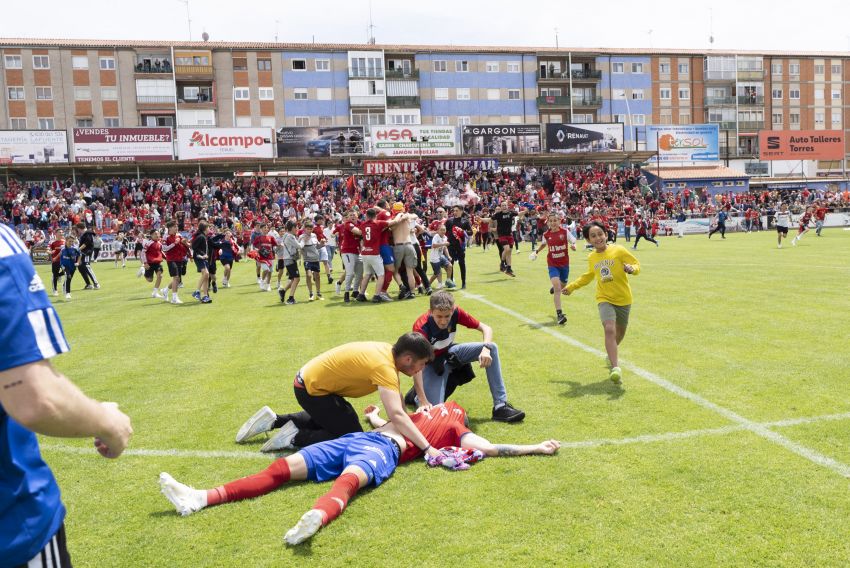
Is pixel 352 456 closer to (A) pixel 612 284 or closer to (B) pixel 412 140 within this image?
(A) pixel 612 284

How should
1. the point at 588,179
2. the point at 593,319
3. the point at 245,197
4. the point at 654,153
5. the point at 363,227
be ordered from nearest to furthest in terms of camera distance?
the point at 593,319, the point at 363,227, the point at 245,197, the point at 588,179, the point at 654,153

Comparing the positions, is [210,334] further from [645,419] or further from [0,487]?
[0,487]

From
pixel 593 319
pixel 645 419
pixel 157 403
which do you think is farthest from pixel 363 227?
→ pixel 645 419

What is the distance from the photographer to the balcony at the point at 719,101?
76.4 meters

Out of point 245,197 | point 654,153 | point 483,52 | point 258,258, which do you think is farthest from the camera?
point 483,52

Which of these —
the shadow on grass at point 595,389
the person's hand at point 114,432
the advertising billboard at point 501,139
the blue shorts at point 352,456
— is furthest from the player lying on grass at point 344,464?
the advertising billboard at point 501,139

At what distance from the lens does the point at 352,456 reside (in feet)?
16.6

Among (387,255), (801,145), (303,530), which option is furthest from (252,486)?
(801,145)

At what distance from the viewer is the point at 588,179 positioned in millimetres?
55000

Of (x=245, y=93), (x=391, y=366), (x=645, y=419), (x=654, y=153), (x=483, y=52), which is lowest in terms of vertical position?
(x=645, y=419)

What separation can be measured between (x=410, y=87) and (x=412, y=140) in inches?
621

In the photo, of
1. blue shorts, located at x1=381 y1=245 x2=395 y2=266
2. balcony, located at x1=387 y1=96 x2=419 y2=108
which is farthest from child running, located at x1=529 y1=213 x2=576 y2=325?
balcony, located at x1=387 y1=96 x2=419 y2=108

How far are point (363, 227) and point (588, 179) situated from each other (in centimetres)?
4311

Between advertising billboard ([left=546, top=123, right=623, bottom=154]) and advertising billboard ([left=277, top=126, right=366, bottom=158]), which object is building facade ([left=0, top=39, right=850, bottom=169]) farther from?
advertising billboard ([left=277, top=126, right=366, bottom=158])
